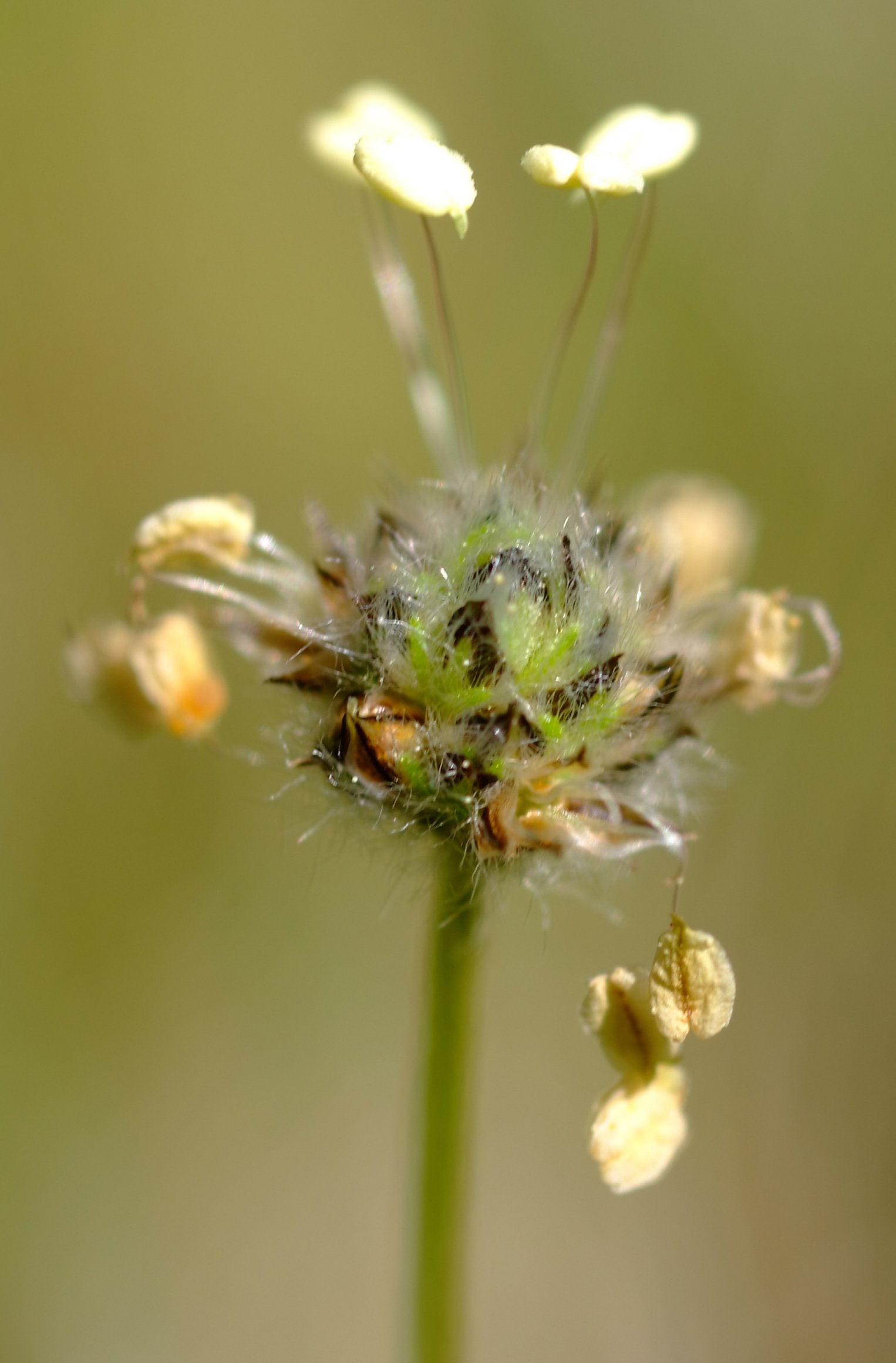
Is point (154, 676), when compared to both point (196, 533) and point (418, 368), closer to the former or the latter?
point (196, 533)

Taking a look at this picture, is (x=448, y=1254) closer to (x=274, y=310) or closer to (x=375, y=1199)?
(x=375, y=1199)

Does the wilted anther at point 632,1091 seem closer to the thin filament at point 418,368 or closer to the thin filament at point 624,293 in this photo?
the thin filament at point 418,368

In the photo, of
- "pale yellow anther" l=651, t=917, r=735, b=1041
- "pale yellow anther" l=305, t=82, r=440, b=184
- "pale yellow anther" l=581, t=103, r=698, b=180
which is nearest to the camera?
"pale yellow anther" l=651, t=917, r=735, b=1041

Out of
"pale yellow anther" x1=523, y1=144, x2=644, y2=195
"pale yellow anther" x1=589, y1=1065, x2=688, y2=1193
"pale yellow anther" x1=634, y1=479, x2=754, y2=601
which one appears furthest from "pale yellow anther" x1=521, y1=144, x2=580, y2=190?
"pale yellow anther" x1=589, y1=1065, x2=688, y2=1193

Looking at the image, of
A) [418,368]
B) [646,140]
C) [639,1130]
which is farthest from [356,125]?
[639,1130]

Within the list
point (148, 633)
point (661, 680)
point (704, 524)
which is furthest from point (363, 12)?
point (661, 680)

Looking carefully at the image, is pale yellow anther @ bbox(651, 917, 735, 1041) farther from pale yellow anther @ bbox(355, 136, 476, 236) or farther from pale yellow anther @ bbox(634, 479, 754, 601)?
pale yellow anther @ bbox(355, 136, 476, 236)
